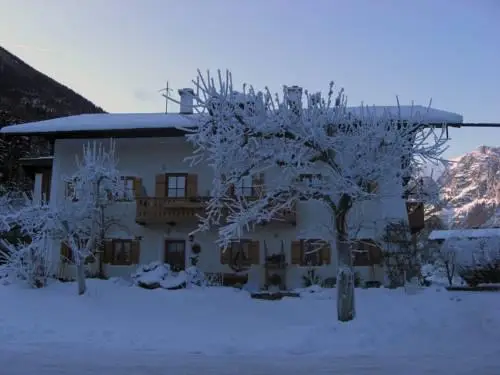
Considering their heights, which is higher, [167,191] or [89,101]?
[89,101]

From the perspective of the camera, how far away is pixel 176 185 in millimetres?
21906

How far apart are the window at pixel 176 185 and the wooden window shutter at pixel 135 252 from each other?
7.56ft

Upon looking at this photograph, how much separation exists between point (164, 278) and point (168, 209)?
3.66m

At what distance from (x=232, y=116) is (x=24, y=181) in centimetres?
2365

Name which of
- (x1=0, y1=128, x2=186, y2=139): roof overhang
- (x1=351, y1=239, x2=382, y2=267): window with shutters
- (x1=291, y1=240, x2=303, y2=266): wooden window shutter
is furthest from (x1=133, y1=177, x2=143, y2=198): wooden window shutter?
(x1=351, y1=239, x2=382, y2=267): window with shutters

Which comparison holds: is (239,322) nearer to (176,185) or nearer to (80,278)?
(80,278)

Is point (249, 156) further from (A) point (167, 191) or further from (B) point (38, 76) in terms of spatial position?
(B) point (38, 76)

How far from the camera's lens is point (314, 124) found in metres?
11.7

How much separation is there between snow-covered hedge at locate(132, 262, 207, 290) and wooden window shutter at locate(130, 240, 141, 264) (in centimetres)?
302

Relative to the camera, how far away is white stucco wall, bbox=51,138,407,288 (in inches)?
815

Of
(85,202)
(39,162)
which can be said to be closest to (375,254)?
(85,202)

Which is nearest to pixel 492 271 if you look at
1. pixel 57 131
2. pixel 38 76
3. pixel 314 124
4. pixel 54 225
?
pixel 314 124

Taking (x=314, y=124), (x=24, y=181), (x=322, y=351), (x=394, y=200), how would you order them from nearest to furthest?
1. (x=322, y=351)
2. (x=314, y=124)
3. (x=394, y=200)
4. (x=24, y=181)

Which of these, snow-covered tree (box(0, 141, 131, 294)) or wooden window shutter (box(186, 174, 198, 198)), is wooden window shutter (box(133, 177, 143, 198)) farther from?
snow-covered tree (box(0, 141, 131, 294))
